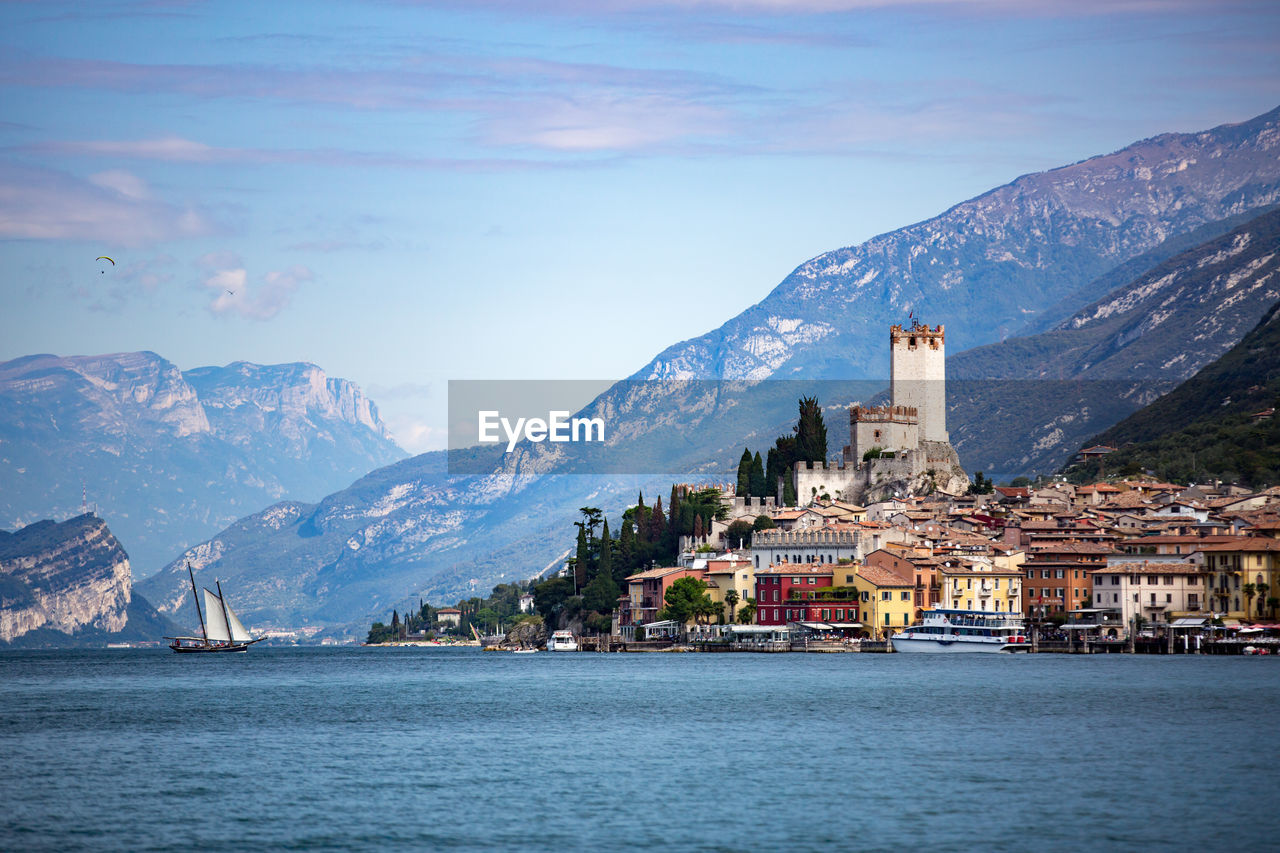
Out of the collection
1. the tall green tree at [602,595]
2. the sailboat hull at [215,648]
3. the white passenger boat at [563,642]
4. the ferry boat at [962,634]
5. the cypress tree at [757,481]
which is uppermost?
the cypress tree at [757,481]

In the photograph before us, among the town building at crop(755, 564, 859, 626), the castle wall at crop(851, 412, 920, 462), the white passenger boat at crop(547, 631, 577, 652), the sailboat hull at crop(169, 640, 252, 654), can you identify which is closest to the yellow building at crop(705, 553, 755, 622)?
the town building at crop(755, 564, 859, 626)

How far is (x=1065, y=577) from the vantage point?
115 meters

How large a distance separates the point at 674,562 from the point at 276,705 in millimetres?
62991

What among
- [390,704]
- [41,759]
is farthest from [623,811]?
[390,704]

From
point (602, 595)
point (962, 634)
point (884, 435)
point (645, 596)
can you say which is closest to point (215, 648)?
point (602, 595)

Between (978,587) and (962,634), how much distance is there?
17.9 feet

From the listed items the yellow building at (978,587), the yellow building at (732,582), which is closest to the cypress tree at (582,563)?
the yellow building at (732,582)

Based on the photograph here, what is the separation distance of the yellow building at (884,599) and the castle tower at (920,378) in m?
30.2

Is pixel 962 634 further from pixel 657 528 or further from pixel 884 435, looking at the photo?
pixel 657 528

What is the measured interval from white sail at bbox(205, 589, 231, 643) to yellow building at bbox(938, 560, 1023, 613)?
266ft

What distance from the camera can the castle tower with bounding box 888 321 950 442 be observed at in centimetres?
14138

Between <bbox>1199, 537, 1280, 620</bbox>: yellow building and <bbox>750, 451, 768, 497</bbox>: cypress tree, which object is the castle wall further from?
<bbox>1199, 537, 1280, 620</bbox>: yellow building

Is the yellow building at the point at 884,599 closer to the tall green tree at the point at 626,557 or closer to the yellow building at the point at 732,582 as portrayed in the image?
the yellow building at the point at 732,582

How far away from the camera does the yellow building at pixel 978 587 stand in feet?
372
